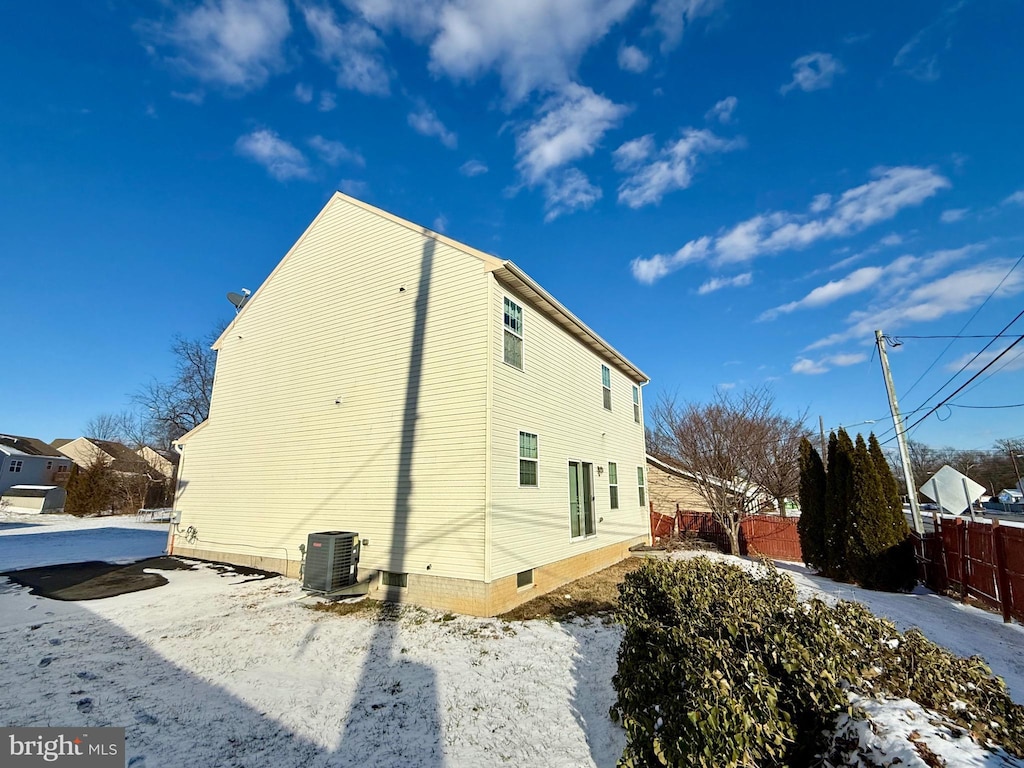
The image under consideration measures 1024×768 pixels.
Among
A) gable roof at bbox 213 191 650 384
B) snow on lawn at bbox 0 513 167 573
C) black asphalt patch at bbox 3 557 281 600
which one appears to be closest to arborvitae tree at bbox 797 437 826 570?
gable roof at bbox 213 191 650 384

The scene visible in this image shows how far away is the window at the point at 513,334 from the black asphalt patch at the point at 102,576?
23.6 feet

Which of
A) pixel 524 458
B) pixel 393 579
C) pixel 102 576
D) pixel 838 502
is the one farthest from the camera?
pixel 838 502

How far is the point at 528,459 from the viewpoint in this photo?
364 inches

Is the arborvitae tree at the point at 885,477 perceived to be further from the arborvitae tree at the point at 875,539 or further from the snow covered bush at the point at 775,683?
the snow covered bush at the point at 775,683

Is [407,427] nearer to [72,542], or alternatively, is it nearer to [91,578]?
[91,578]

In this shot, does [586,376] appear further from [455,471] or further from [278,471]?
[278,471]

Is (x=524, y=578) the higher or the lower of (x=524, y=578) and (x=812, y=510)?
the lower

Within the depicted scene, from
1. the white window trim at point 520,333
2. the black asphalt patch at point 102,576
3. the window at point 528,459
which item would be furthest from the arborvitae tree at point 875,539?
the black asphalt patch at point 102,576

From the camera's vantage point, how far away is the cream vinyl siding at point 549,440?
8.25 meters

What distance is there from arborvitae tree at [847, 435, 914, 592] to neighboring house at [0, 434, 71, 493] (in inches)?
1932

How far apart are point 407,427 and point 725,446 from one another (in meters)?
15.6

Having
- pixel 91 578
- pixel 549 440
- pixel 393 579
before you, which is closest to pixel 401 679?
pixel 393 579

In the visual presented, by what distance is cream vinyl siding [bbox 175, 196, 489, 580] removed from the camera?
8.20 meters

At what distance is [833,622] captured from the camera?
11.2 ft
